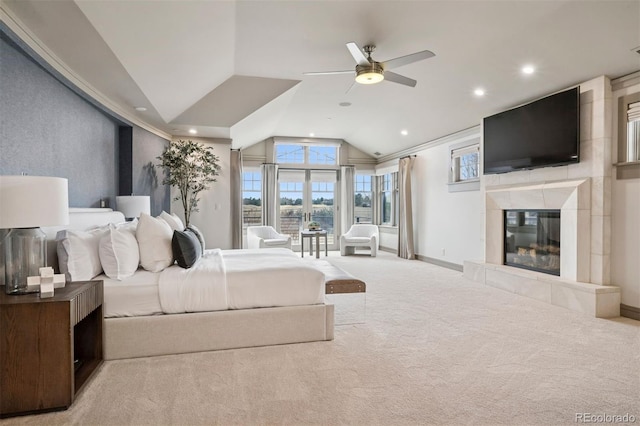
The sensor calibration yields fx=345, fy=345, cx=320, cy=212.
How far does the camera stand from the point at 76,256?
257 cm

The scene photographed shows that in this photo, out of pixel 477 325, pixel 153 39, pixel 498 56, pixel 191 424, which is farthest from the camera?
pixel 498 56

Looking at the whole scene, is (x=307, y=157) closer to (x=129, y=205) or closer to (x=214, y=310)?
(x=129, y=205)

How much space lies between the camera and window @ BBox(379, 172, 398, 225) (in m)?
8.77

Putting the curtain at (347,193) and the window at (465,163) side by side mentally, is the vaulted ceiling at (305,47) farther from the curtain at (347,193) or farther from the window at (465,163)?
the curtain at (347,193)

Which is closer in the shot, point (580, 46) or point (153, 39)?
point (153, 39)

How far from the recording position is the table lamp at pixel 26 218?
1.92 meters

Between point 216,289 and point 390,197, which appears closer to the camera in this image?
point 216,289

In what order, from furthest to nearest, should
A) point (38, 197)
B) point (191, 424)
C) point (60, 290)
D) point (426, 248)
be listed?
point (426, 248) → point (60, 290) → point (38, 197) → point (191, 424)

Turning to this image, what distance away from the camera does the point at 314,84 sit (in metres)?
5.34

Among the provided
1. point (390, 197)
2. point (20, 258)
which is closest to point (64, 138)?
point (20, 258)

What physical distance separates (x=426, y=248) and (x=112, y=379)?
6283 millimetres

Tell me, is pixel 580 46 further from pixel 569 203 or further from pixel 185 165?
pixel 185 165

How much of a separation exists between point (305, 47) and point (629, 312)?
4.52 meters

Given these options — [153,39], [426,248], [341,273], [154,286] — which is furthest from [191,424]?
[426,248]
